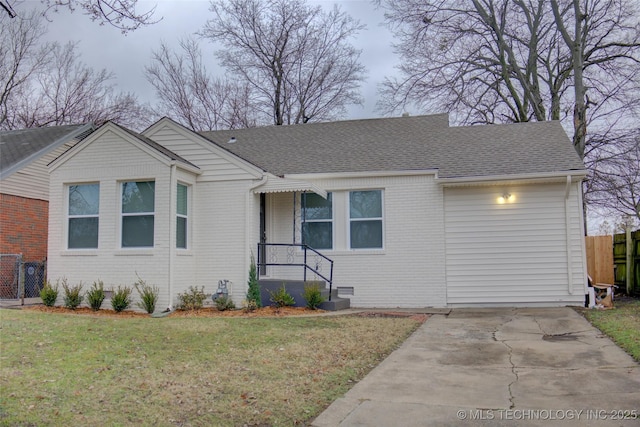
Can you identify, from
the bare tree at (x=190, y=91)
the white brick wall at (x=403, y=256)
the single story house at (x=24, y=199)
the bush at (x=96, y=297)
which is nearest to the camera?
the bush at (x=96, y=297)

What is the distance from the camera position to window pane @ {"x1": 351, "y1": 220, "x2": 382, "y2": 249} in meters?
12.5

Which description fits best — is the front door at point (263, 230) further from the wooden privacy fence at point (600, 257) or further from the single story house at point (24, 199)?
the wooden privacy fence at point (600, 257)

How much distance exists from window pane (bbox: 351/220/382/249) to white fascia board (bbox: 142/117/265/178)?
2687mm

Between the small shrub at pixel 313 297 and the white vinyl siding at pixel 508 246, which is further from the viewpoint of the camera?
the white vinyl siding at pixel 508 246

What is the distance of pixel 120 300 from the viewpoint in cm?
1070

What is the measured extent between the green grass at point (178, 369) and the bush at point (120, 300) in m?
1.63

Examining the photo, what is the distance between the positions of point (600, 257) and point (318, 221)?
910cm

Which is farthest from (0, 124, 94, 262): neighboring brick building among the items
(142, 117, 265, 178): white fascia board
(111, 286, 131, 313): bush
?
(111, 286, 131, 313): bush

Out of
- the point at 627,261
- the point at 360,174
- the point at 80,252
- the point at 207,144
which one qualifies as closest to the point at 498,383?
the point at 360,174

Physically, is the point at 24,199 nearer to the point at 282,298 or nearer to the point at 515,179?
the point at 282,298

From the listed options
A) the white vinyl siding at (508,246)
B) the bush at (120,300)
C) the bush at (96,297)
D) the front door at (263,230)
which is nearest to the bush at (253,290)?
the front door at (263,230)

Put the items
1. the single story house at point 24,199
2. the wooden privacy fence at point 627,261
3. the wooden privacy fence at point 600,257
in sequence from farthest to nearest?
the wooden privacy fence at point 600,257 → the single story house at point 24,199 → the wooden privacy fence at point 627,261

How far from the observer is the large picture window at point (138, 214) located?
1124cm

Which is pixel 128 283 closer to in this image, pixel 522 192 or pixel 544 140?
pixel 522 192
